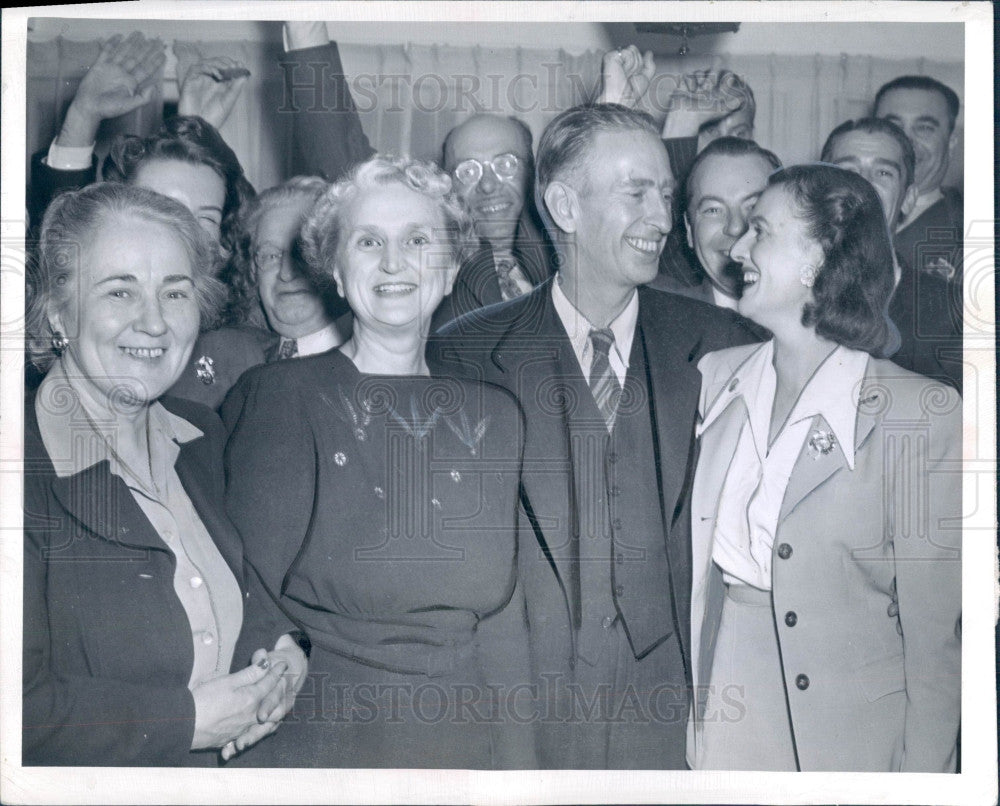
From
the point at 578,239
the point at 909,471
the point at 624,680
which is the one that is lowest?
the point at 624,680

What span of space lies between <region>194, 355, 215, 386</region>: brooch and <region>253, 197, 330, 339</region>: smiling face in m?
0.23

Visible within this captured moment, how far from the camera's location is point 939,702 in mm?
3107

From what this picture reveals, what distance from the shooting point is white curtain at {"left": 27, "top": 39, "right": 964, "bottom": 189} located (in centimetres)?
314

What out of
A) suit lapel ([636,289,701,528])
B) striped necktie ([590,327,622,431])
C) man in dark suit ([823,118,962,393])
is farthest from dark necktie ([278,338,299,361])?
man in dark suit ([823,118,962,393])

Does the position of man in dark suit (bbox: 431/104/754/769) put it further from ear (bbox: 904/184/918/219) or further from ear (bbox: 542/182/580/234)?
ear (bbox: 904/184/918/219)

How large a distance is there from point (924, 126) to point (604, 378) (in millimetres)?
1284

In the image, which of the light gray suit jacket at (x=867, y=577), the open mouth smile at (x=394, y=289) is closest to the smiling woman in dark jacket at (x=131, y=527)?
the open mouth smile at (x=394, y=289)

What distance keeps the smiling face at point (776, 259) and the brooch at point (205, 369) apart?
1661 millimetres

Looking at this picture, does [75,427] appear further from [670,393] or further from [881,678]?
[881,678]

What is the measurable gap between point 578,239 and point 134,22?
1576 millimetres

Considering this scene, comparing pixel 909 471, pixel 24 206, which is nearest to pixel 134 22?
pixel 24 206

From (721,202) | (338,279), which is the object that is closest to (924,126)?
(721,202)

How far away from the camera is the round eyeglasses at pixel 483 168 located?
10.2ft

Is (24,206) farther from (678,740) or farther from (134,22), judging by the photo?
(678,740)
